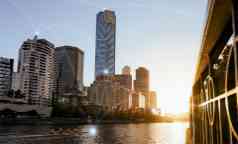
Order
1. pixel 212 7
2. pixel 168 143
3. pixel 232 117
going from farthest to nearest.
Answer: pixel 168 143 < pixel 232 117 < pixel 212 7

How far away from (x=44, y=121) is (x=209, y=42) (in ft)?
514

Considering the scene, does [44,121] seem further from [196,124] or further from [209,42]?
[209,42]

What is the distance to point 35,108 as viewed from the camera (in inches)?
7160

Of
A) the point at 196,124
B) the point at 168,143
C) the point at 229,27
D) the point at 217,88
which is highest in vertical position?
the point at 229,27

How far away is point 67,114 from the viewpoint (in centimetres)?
18850

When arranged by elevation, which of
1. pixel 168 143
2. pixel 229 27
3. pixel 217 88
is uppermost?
pixel 229 27

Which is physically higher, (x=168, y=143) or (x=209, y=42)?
(x=209, y=42)

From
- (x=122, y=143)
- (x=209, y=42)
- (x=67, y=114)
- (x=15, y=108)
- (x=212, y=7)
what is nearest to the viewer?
(x=212, y=7)

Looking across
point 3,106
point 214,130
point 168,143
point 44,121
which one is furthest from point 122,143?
point 3,106

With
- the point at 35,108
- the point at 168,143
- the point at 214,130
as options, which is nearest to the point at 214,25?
the point at 214,130

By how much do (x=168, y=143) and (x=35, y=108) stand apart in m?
133

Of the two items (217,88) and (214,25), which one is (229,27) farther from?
(217,88)

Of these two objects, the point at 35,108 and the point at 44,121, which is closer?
the point at 44,121

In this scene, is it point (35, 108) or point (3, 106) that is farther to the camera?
point (35, 108)
